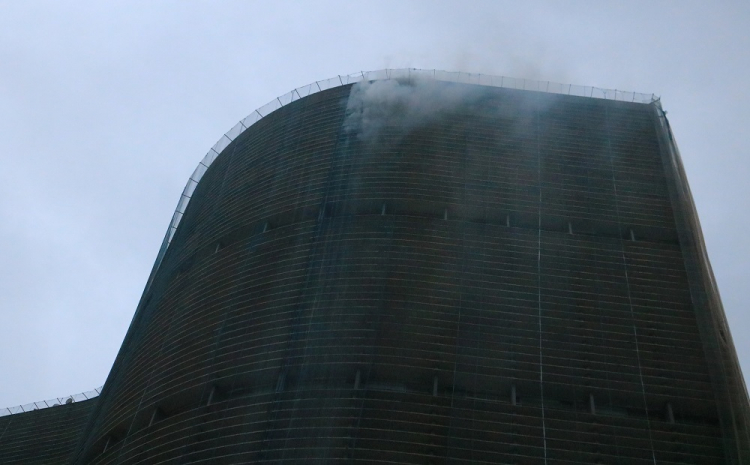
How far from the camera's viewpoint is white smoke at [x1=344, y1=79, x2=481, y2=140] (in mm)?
27828

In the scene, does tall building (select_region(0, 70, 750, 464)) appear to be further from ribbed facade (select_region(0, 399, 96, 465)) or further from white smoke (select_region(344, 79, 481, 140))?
ribbed facade (select_region(0, 399, 96, 465))

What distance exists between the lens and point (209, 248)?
26891 millimetres

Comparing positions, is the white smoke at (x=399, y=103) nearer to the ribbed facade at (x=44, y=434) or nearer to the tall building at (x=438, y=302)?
the tall building at (x=438, y=302)

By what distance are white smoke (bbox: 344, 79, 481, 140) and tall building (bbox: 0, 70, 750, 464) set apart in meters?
0.08

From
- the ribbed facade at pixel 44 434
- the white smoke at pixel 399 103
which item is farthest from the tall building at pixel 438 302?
the ribbed facade at pixel 44 434

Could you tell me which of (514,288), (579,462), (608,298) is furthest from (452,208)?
(579,462)

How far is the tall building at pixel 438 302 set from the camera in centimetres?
1970

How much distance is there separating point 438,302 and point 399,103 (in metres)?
9.28

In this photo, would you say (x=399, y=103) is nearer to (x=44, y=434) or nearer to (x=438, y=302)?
(x=438, y=302)

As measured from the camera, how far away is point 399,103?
2877cm

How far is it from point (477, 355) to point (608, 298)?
4311 millimetres

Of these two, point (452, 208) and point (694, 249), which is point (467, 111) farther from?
point (694, 249)

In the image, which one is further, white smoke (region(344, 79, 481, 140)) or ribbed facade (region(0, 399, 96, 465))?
ribbed facade (region(0, 399, 96, 465))

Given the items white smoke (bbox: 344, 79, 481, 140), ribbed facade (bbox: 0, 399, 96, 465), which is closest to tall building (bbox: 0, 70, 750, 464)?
white smoke (bbox: 344, 79, 481, 140)
